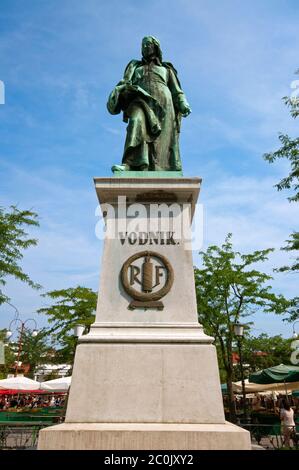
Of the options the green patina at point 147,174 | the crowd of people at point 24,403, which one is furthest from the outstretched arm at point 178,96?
the crowd of people at point 24,403

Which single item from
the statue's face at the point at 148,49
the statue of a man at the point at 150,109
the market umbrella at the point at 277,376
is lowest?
the market umbrella at the point at 277,376

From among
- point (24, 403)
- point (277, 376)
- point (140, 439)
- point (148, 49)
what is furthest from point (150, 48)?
point (24, 403)

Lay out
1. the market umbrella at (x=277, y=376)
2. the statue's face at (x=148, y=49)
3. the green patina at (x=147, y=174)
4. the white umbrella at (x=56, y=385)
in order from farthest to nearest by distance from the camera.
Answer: the white umbrella at (x=56, y=385) < the market umbrella at (x=277, y=376) < the statue's face at (x=148, y=49) < the green patina at (x=147, y=174)

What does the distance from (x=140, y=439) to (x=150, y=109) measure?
18.1 ft

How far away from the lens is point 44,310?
2561 centimetres

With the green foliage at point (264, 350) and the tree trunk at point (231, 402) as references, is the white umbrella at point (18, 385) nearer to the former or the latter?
the tree trunk at point (231, 402)

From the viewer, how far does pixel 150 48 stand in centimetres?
856

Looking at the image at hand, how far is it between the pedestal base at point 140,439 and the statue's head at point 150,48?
698cm

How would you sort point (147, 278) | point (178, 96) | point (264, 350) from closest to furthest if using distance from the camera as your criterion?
point (147, 278) < point (178, 96) < point (264, 350)

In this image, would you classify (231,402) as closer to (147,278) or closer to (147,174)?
(147,278)

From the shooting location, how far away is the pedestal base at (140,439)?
4773mm

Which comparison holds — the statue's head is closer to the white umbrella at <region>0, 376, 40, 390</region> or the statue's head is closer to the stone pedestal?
the stone pedestal

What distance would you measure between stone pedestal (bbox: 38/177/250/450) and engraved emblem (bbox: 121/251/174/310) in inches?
0.6
